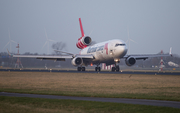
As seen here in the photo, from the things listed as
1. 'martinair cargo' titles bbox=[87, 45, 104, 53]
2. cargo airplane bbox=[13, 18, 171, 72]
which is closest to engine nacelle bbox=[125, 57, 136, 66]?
cargo airplane bbox=[13, 18, 171, 72]

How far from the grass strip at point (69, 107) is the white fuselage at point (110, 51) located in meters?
32.6

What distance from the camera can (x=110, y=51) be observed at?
48031mm

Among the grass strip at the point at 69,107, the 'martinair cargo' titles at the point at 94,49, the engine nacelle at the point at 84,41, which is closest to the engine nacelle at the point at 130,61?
the 'martinair cargo' titles at the point at 94,49

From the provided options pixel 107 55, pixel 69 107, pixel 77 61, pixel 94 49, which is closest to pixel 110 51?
pixel 107 55

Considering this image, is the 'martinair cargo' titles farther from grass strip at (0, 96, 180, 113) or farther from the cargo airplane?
grass strip at (0, 96, 180, 113)

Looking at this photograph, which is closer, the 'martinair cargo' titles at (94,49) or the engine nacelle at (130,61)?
the 'martinair cargo' titles at (94,49)

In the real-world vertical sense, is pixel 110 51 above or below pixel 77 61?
above

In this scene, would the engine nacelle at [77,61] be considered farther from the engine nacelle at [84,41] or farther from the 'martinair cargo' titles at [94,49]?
the engine nacelle at [84,41]

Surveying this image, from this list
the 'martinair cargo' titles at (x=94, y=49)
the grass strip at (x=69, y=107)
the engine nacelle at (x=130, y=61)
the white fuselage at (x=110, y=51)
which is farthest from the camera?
the engine nacelle at (x=130, y=61)

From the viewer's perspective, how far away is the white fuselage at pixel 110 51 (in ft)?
153

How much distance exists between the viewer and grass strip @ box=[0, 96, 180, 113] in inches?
490

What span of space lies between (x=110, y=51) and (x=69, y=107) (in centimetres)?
Answer: 3515

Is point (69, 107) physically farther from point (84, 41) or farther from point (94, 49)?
point (84, 41)

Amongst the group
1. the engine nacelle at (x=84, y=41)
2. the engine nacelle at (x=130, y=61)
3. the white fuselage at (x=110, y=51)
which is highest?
the engine nacelle at (x=84, y=41)
